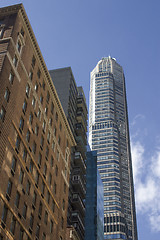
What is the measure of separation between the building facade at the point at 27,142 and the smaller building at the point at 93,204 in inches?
1862

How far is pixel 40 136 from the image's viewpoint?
50.1 metres

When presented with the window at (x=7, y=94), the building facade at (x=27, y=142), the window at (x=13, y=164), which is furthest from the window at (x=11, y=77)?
the window at (x=13, y=164)

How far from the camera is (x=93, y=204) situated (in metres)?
108

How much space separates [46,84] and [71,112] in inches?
1807

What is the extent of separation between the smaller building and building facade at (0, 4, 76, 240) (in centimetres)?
4729

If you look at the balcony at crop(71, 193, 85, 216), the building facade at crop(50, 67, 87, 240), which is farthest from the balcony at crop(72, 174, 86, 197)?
the balcony at crop(71, 193, 85, 216)

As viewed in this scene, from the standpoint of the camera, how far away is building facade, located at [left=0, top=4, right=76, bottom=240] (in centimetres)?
3838

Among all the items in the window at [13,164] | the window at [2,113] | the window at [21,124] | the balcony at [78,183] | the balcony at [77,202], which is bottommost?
the window at [13,164]

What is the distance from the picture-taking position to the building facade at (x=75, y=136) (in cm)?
8675

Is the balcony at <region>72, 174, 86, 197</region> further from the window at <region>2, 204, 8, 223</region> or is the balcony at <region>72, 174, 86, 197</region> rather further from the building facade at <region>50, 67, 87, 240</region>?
the window at <region>2, 204, 8, 223</region>

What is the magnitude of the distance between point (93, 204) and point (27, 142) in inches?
2662

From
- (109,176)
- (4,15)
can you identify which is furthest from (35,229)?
(109,176)

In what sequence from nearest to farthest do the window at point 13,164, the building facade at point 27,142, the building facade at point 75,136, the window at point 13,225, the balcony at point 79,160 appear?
the window at point 13,225 → the building facade at point 27,142 → the window at point 13,164 → the building facade at point 75,136 → the balcony at point 79,160

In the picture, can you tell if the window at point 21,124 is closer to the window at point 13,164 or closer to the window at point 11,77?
the window at point 13,164
